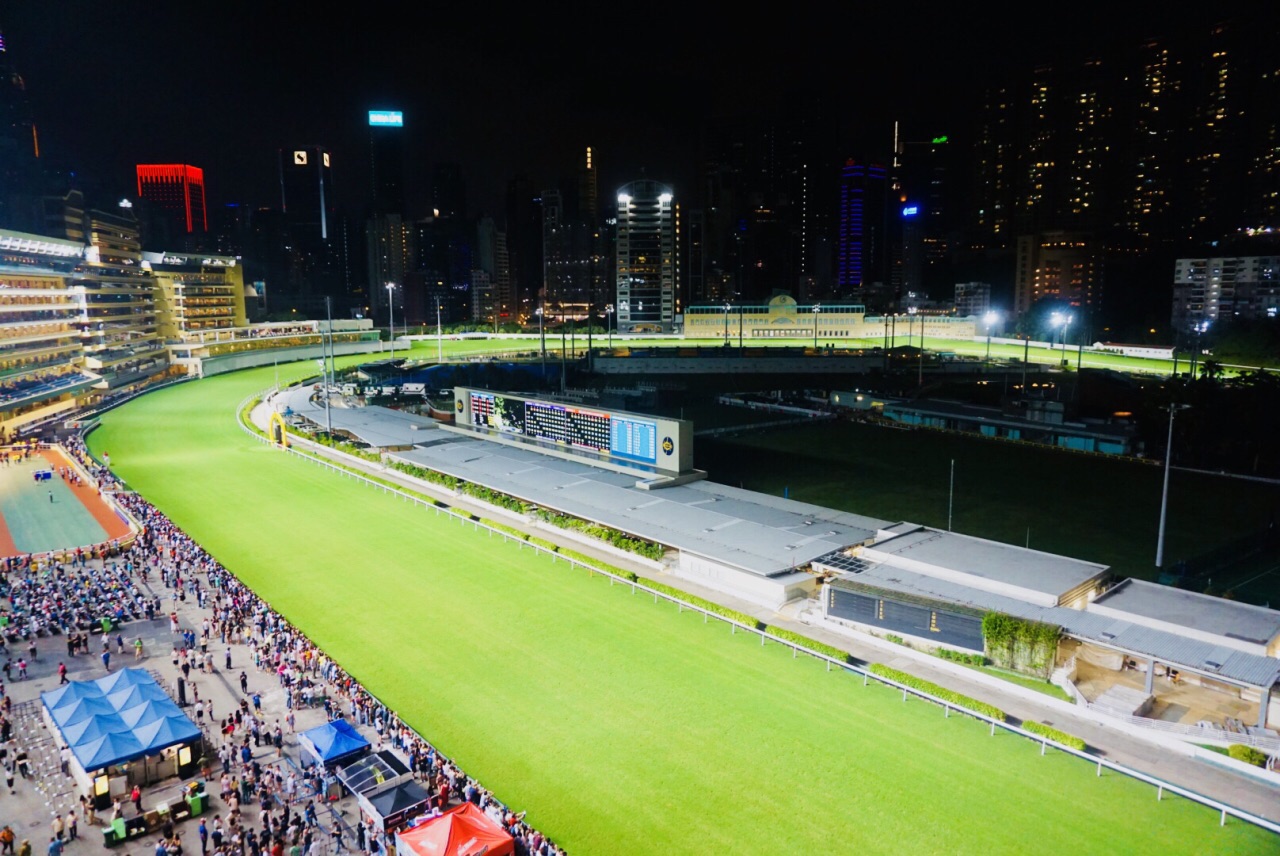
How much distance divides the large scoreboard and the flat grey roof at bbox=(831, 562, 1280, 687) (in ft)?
33.6

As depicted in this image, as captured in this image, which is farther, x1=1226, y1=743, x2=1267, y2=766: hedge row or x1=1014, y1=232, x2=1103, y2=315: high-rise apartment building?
x1=1014, y1=232, x2=1103, y2=315: high-rise apartment building

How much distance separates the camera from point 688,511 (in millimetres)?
25203

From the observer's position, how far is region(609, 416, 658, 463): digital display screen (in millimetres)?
29844

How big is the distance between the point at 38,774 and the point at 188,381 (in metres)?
62.3

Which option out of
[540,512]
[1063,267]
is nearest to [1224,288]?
[1063,267]

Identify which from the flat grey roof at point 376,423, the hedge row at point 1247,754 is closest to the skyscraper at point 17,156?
the flat grey roof at point 376,423

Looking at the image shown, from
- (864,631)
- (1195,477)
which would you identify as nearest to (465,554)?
(864,631)

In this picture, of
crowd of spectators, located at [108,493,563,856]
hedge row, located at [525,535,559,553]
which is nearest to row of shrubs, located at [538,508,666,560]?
hedge row, located at [525,535,559,553]

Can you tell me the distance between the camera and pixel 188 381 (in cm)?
6856

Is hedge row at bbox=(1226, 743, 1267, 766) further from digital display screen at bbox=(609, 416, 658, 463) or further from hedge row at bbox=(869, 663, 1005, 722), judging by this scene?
digital display screen at bbox=(609, 416, 658, 463)

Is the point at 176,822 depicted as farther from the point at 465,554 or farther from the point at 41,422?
the point at 41,422

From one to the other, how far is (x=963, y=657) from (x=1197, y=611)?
4.96 metres

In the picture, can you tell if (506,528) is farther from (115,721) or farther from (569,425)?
(115,721)

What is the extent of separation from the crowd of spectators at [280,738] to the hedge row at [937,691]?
7900 millimetres
